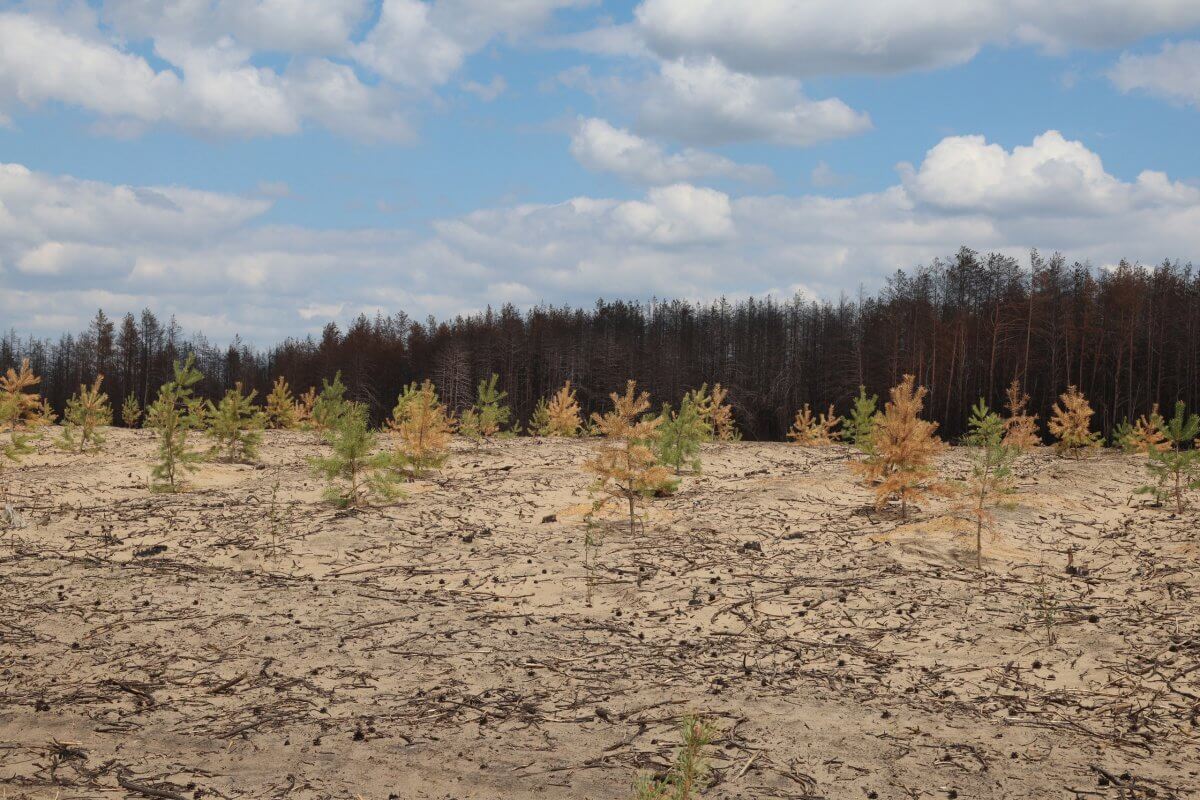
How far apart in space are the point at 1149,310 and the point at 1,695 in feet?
178

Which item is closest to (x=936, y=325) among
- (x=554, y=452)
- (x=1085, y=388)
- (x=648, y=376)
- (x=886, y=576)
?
(x=1085, y=388)

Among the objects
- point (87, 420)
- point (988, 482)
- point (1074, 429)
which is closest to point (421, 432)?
point (988, 482)

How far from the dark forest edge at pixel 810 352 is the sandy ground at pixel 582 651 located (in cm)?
2831

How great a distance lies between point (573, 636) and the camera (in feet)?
24.0

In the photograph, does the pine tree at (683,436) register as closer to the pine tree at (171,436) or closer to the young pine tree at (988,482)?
the young pine tree at (988,482)

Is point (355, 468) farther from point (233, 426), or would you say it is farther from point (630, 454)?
point (233, 426)

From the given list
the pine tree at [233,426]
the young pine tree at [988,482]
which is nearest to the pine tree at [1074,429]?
the young pine tree at [988,482]

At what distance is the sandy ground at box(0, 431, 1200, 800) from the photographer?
16.0ft

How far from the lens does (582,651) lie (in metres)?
6.92

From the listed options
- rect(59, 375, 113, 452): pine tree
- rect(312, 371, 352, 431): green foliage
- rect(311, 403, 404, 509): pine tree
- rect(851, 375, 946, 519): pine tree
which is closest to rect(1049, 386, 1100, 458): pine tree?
rect(851, 375, 946, 519): pine tree

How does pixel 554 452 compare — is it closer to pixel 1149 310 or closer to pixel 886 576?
pixel 886 576

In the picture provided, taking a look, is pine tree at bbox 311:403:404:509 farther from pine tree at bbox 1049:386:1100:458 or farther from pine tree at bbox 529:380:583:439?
pine tree at bbox 1049:386:1100:458

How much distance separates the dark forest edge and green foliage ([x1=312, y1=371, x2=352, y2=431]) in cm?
1400

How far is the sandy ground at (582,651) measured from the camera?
4875 millimetres
